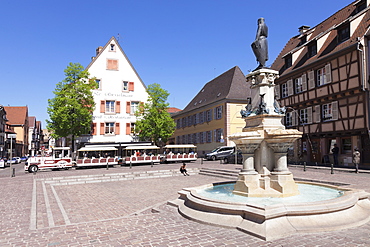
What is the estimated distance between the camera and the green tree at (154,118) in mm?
37906

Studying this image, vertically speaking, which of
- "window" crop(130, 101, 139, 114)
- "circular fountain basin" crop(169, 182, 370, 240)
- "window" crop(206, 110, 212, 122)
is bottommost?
"circular fountain basin" crop(169, 182, 370, 240)

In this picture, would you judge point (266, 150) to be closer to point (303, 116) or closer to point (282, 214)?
point (282, 214)

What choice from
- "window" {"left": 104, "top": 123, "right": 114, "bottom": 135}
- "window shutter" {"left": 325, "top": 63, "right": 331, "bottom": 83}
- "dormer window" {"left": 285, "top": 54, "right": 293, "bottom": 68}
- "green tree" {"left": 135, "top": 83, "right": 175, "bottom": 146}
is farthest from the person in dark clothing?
"window" {"left": 104, "top": 123, "right": 114, "bottom": 135}

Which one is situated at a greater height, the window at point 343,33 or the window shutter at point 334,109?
the window at point 343,33

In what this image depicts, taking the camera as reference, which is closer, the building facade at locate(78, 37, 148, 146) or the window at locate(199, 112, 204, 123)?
the building facade at locate(78, 37, 148, 146)

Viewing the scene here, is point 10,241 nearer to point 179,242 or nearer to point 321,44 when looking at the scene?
point 179,242

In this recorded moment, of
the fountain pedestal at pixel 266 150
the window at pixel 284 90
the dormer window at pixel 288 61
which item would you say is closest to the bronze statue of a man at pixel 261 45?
the fountain pedestal at pixel 266 150

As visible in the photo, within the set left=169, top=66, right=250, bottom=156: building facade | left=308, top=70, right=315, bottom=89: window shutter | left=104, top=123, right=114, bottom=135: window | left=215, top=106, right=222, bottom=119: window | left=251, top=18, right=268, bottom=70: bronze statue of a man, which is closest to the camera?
left=251, top=18, right=268, bottom=70: bronze statue of a man

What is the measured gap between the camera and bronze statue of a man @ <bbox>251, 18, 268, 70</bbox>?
988 centimetres

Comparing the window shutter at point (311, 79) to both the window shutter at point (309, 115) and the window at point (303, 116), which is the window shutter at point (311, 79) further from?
the window at point (303, 116)

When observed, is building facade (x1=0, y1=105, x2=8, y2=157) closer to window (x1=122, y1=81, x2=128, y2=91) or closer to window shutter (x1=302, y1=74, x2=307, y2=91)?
window (x1=122, y1=81, x2=128, y2=91)

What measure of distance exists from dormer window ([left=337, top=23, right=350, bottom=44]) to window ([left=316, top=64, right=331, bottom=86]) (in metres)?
2.18

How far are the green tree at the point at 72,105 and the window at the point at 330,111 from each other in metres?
24.7

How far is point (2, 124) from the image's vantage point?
59281 mm
